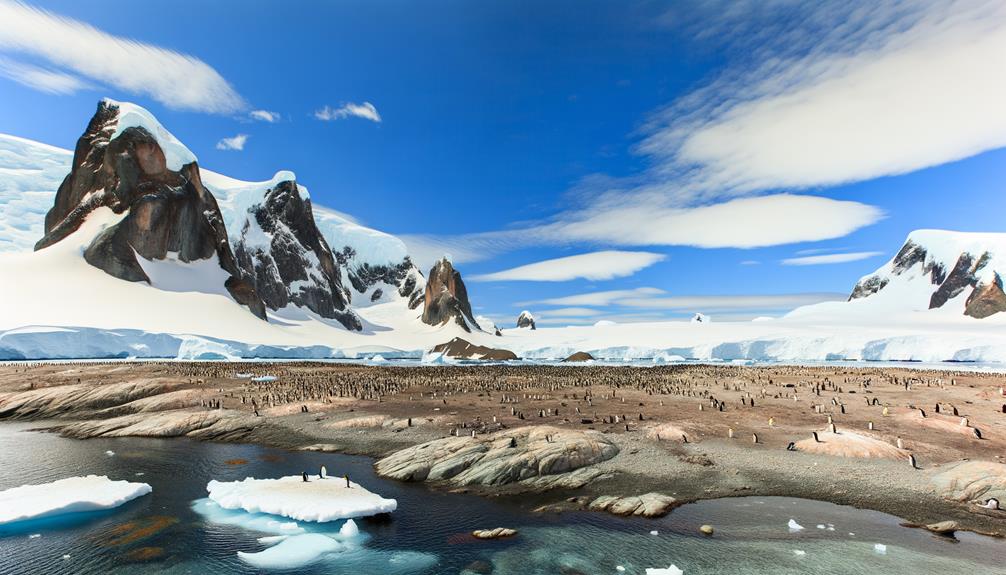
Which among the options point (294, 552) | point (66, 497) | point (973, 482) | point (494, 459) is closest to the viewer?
point (294, 552)

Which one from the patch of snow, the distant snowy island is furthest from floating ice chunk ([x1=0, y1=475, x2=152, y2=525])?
the patch of snow

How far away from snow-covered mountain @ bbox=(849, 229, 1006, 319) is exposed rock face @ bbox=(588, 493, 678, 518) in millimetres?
174008

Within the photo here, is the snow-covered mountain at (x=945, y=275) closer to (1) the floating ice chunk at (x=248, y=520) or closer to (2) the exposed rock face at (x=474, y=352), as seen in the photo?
(2) the exposed rock face at (x=474, y=352)

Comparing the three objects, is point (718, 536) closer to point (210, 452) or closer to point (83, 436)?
point (210, 452)

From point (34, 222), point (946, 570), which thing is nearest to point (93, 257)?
point (34, 222)

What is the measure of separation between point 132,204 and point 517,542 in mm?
127628

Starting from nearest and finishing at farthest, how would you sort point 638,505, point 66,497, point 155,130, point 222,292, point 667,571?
point 667,571, point 66,497, point 638,505, point 222,292, point 155,130

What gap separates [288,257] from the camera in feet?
525

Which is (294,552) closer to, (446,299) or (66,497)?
(66,497)

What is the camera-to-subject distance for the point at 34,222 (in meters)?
122

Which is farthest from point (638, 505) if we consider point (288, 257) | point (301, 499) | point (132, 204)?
point (288, 257)

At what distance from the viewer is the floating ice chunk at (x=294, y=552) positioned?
1319 cm

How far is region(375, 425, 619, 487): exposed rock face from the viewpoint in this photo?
66.9 feet

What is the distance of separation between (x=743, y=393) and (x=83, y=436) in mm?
50243
